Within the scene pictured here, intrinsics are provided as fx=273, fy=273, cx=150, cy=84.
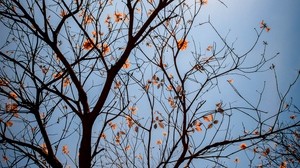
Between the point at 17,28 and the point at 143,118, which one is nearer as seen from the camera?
the point at 17,28

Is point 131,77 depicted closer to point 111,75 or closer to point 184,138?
point 111,75

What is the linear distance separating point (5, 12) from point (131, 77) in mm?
1930

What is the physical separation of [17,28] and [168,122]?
272cm

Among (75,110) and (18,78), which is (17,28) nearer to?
(18,78)

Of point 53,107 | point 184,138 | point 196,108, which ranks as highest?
point 53,107

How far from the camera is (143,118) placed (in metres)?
4.56

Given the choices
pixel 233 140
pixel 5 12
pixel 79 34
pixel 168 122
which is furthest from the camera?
pixel 79 34

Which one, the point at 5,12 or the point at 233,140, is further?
the point at 5,12

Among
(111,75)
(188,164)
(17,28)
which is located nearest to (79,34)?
(17,28)

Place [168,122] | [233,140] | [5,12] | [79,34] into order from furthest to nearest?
[79,34] → [168,122] → [5,12] → [233,140]

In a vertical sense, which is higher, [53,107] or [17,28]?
[17,28]

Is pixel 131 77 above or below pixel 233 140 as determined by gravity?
above

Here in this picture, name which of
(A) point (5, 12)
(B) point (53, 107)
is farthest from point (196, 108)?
(A) point (5, 12)

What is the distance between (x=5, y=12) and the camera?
3680 millimetres
